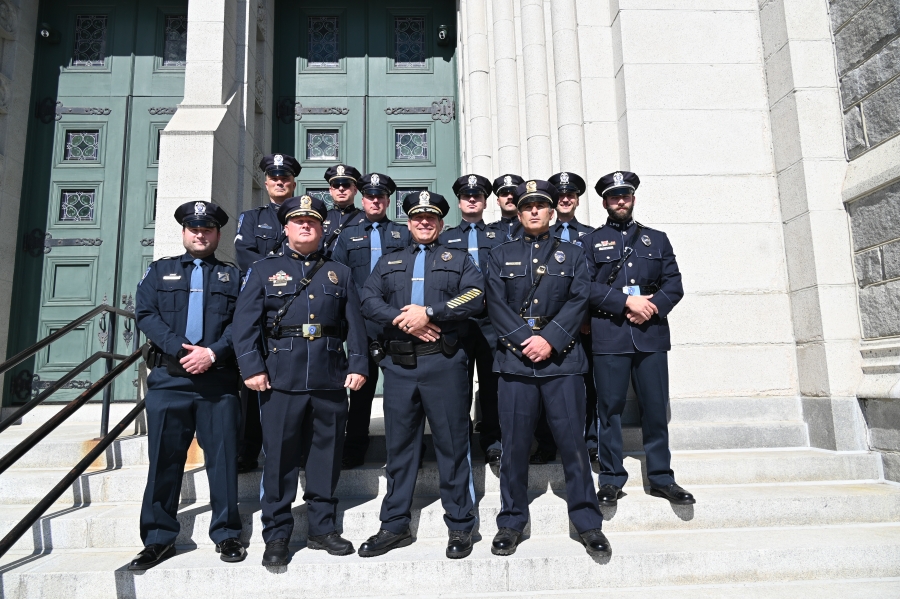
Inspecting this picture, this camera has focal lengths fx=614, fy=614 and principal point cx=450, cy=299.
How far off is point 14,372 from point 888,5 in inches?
383

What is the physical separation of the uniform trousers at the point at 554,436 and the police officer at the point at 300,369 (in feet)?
3.28

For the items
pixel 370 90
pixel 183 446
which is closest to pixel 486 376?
pixel 183 446

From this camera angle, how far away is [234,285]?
4.19 metres

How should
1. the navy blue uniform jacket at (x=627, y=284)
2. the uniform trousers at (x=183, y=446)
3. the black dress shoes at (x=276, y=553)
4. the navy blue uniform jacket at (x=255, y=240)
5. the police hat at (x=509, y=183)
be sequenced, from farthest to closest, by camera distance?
the police hat at (x=509, y=183) → the navy blue uniform jacket at (x=255, y=240) → the navy blue uniform jacket at (x=627, y=284) → the uniform trousers at (x=183, y=446) → the black dress shoes at (x=276, y=553)

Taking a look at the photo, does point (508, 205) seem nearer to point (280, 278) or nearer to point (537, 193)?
point (537, 193)

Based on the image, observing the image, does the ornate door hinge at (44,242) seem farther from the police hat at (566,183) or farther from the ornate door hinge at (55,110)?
the police hat at (566,183)

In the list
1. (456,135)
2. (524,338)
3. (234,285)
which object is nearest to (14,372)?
(234,285)

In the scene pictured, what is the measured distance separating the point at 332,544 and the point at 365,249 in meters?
2.21

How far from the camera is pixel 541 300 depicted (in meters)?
4.05

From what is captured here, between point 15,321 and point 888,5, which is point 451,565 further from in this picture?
point 15,321

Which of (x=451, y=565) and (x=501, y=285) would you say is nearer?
(x=451, y=565)

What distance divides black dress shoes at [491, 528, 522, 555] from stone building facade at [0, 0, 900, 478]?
8.36 feet

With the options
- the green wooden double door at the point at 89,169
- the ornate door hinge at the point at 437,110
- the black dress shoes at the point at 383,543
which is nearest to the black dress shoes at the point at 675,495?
the black dress shoes at the point at 383,543

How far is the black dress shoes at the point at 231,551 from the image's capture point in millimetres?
3672
